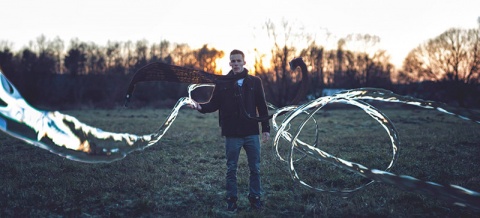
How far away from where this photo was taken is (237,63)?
521 centimetres

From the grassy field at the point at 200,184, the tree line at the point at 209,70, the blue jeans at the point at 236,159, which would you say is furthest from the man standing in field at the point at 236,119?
the tree line at the point at 209,70

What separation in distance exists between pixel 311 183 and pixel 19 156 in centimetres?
872

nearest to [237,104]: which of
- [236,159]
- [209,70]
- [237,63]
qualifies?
[237,63]

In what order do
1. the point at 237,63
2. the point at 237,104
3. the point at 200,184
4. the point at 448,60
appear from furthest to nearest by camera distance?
the point at 448,60
the point at 200,184
the point at 237,104
the point at 237,63

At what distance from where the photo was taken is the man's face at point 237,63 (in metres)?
5.20

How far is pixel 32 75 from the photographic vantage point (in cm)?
5012

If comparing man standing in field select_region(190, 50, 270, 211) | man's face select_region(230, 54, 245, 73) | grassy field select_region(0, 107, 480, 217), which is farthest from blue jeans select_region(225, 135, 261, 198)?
man's face select_region(230, 54, 245, 73)

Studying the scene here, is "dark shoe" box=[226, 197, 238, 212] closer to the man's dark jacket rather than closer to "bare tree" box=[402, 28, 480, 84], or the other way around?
the man's dark jacket

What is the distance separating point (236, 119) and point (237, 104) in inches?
10.2

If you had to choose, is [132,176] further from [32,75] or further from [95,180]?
[32,75]

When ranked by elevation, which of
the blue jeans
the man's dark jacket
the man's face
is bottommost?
the blue jeans

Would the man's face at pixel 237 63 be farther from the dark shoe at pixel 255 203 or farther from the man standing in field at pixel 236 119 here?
the dark shoe at pixel 255 203

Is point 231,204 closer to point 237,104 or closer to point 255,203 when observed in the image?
point 255,203

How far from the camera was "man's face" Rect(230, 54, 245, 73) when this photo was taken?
5.20 m
